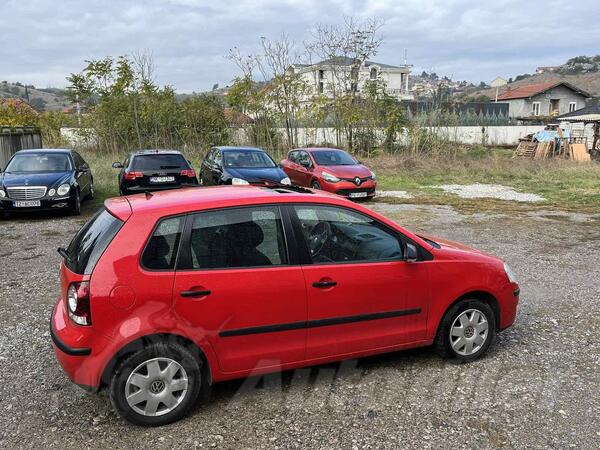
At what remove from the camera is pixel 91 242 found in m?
3.43

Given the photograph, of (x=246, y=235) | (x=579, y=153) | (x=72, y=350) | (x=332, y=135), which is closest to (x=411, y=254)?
(x=246, y=235)

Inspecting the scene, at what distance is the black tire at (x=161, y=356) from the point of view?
3182mm

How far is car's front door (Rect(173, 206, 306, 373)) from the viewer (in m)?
3.32

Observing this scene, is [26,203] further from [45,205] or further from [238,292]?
[238,292]

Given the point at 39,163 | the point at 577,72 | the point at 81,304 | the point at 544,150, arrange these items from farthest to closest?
the point at 577,72, the point at 544,150, the point at 39,163, the point at 81,304

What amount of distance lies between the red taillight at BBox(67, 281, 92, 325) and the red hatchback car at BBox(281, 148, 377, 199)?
10617 millimetres

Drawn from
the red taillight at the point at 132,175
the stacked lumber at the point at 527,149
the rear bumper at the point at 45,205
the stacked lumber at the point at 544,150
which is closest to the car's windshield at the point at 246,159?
the red taillight at the point at 132,175

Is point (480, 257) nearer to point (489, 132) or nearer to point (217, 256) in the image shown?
point (217, 256)

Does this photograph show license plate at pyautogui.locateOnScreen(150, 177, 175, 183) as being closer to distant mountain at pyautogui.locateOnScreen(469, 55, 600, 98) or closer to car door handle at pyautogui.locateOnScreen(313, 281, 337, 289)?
car door handle at pyautogui.locateOnScreen(313, 281, 337, 289)

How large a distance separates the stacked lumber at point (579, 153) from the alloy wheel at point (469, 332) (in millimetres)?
24835

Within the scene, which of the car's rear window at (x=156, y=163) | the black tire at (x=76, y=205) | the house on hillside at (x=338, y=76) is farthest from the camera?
the house on hillside at (x=338, y=76)

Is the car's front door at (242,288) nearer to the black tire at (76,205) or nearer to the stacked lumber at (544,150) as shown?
the black tire at (76,205)

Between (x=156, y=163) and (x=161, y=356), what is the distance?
9.86 meters

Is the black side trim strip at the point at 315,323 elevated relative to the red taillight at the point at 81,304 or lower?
lower
